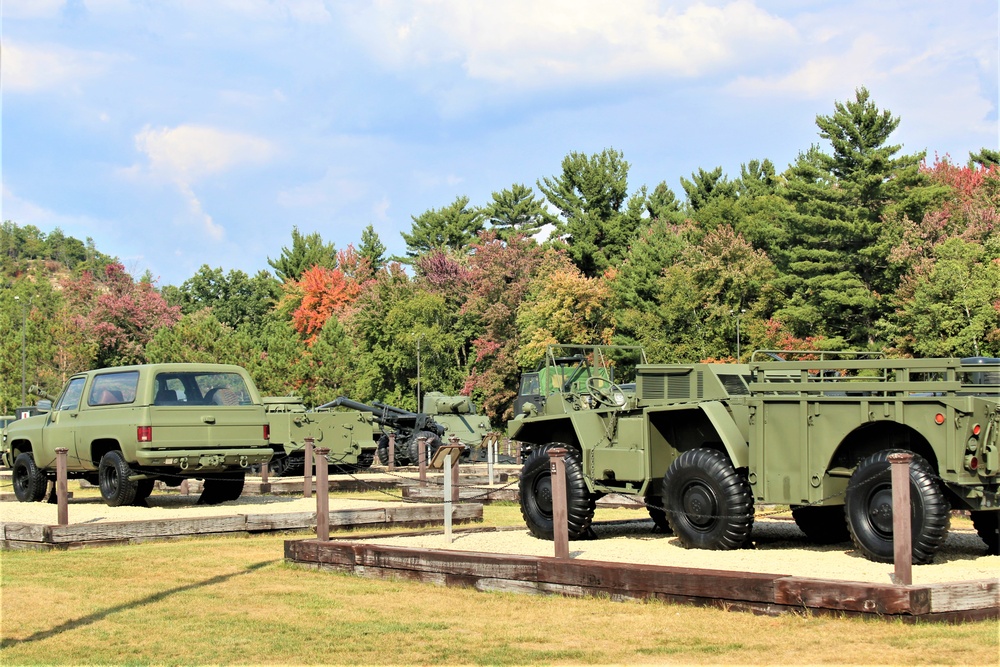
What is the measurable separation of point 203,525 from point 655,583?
755 centimetres

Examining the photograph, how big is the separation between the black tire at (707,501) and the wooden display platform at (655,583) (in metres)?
1.81

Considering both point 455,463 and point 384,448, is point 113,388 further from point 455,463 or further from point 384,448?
point 384,448

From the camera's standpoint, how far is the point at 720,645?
8.05 metres

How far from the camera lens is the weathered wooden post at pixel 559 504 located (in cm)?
1085

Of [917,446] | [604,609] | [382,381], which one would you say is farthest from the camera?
[382,381]

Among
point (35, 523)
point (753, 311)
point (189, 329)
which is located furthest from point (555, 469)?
point (189, 329)

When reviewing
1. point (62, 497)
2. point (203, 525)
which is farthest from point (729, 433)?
point (62, 497)

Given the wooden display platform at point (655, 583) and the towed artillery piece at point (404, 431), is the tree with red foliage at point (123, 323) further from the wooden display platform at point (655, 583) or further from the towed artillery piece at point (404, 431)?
the wooden display platform at point (655, 583)

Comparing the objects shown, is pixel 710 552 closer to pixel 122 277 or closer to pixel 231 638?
pixel 231 638

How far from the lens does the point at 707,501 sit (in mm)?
11906

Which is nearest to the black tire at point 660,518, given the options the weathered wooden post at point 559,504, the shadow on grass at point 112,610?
the weathered wooden post at point 559,504

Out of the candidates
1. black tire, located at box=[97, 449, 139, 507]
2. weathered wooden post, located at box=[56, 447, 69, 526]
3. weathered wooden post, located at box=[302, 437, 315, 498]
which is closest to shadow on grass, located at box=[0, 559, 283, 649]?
weathered wooden post, located at box=[56, 447, 69, 526]

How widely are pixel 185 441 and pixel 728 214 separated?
49.9 metres

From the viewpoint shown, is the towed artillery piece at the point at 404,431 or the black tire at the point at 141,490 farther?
the towed artillery piece at the point at 404,431
